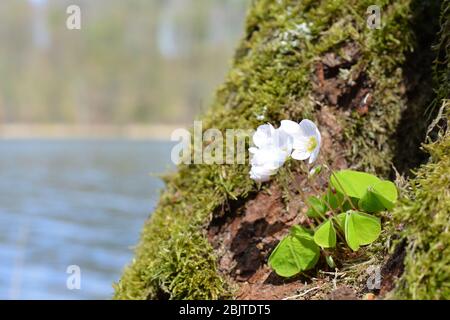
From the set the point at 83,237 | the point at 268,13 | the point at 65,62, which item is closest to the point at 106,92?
the point at 65,62

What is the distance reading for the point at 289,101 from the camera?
221 cm

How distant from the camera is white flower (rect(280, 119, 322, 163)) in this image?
5.19 ft

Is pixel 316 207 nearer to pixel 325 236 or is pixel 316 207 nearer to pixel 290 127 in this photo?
pixel 325 236

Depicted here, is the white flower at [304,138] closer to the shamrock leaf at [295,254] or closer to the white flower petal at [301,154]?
the white flower petal at [301,154]

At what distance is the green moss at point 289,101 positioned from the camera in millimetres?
2096

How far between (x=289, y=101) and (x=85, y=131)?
60831 millimetres

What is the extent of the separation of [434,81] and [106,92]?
64136 mm

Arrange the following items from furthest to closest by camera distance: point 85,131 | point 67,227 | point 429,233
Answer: point 85,131, point 67,227, point 429,233

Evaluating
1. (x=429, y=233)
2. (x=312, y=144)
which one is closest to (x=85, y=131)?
(x=312, y=144)

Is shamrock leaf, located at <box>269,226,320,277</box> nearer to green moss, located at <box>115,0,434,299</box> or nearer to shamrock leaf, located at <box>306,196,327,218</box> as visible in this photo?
shamrock leaf, located at <box>306,196,327,218</box>

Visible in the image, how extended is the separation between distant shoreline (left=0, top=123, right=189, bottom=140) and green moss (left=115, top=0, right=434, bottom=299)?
55.5 metres

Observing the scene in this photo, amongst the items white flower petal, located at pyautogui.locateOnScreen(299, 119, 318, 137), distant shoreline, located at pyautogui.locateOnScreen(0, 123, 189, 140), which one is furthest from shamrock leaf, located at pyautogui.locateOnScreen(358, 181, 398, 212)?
distant shoreline, located at pyautogui.locateOnScreen(0, 123, 189, 140)
